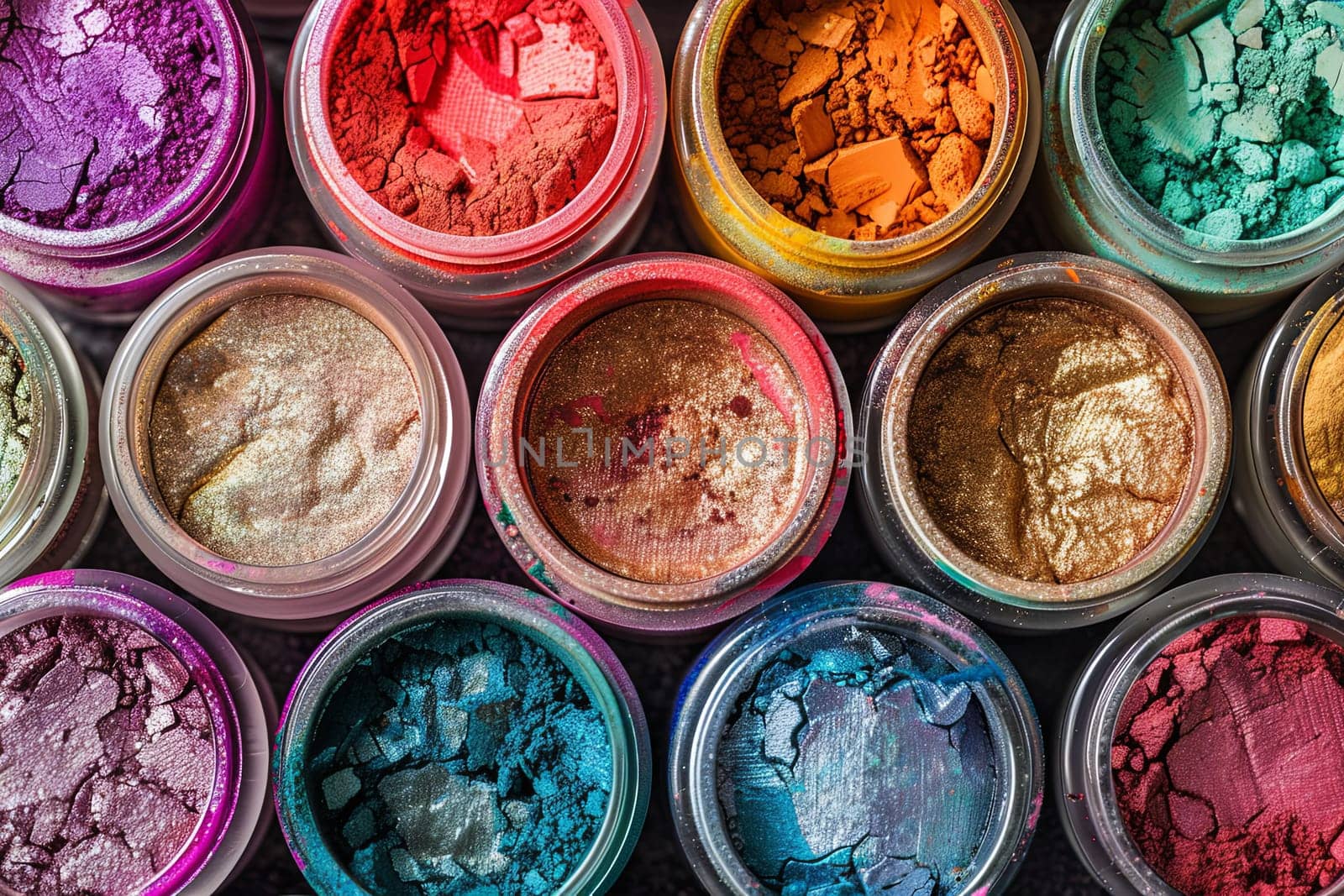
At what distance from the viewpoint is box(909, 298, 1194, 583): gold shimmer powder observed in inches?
44.4

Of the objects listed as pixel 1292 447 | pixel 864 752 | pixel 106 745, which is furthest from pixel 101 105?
pixel 1292 447

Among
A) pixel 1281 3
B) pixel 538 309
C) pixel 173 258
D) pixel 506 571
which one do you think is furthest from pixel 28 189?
pixel 1281 3

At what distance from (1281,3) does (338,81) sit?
1.13 metres

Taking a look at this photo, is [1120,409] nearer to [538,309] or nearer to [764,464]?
[764,464]

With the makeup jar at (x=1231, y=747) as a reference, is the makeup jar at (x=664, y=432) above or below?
above

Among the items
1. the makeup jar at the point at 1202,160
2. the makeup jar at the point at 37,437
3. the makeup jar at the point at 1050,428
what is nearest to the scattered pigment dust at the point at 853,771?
the makeup jar at the point at 1050,428

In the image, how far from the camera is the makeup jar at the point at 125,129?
111cm

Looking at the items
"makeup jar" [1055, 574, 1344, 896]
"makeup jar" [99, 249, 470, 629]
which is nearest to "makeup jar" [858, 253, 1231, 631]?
"makeup jar" [1055, 574, 1344, 896]

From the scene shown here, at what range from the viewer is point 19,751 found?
1.12 m

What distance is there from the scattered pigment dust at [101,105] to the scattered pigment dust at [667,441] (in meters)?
0.51

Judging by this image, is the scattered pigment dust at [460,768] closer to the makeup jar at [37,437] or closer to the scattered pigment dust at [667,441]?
the scattered pigment dust at [667,441]

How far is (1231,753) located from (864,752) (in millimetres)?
442

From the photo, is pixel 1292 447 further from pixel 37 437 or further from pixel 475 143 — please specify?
pixel 37 437

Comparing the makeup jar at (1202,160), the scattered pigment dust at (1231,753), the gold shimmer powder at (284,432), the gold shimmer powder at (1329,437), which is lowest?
the scattered pigment dust at (1231,753)
